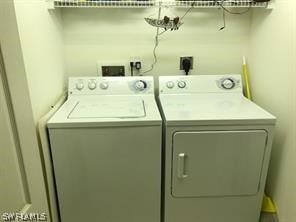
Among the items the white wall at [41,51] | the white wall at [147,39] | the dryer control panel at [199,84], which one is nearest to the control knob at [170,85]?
the dryer control panel at [199,84]

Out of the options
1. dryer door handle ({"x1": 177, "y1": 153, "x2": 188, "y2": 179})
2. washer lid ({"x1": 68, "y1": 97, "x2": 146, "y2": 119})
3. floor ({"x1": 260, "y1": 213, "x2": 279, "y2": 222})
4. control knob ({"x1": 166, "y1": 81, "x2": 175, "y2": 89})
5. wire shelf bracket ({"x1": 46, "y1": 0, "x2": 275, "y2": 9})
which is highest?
wire shelf bracket ({"x1": 46, "y1": 0, "x2": 275, "y2": 9})

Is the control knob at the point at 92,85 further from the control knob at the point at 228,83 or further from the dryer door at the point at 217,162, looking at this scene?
the control knob at the point at 228,83

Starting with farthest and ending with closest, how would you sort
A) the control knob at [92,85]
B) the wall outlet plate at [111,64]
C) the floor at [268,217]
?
the wall outlet plate at [111,64] → the control knob at [92,85] → the floor at [268,217]

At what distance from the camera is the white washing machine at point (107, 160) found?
145 centimetres

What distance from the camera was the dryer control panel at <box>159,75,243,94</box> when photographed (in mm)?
1934

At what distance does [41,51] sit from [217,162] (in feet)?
4.05

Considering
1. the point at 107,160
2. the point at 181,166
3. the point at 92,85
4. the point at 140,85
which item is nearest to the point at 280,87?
the point at 181,166

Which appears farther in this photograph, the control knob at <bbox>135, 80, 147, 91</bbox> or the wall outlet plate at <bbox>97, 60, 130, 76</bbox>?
the wall outlet plate at <bbox>97, 60, 130, 76</bbox>

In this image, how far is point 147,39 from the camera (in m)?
2.05

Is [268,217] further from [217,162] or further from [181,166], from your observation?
[181,166]

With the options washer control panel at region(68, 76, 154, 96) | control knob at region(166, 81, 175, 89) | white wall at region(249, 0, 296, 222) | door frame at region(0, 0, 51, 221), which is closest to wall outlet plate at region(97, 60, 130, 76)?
washer control panel at region(68, 76, 154, 96)

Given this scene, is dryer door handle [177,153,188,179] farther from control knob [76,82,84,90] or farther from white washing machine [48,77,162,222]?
control knob [76,82,84,90]

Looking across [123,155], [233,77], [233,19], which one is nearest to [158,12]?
[233,19]

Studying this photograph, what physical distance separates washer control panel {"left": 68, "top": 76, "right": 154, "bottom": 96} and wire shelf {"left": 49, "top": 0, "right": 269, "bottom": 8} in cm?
51
